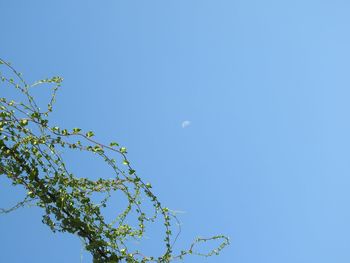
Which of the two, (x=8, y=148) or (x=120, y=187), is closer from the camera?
(x=8, y=148)

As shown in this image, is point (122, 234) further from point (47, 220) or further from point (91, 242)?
point (47, 220)

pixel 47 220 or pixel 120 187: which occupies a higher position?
pixel 120 187

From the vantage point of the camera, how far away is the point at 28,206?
2836 millimetres

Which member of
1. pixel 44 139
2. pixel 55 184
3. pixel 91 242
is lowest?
pixel 91 242

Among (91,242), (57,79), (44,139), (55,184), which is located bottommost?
(91,242)

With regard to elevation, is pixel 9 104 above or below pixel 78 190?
above

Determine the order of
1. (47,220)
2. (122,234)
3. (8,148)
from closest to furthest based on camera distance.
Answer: (8,148) < (47,220) < (122,234)

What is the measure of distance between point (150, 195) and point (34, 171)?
0.70 m

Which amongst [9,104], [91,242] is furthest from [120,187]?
[9,104]

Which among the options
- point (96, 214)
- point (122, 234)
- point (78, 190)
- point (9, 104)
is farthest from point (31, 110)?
point (122, 234)

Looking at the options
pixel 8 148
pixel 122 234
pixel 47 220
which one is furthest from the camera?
pixel 122 234

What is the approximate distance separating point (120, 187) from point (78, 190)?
0.25 metres

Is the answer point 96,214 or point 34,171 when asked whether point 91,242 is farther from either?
point 34,171

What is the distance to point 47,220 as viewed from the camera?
9.12 feet
